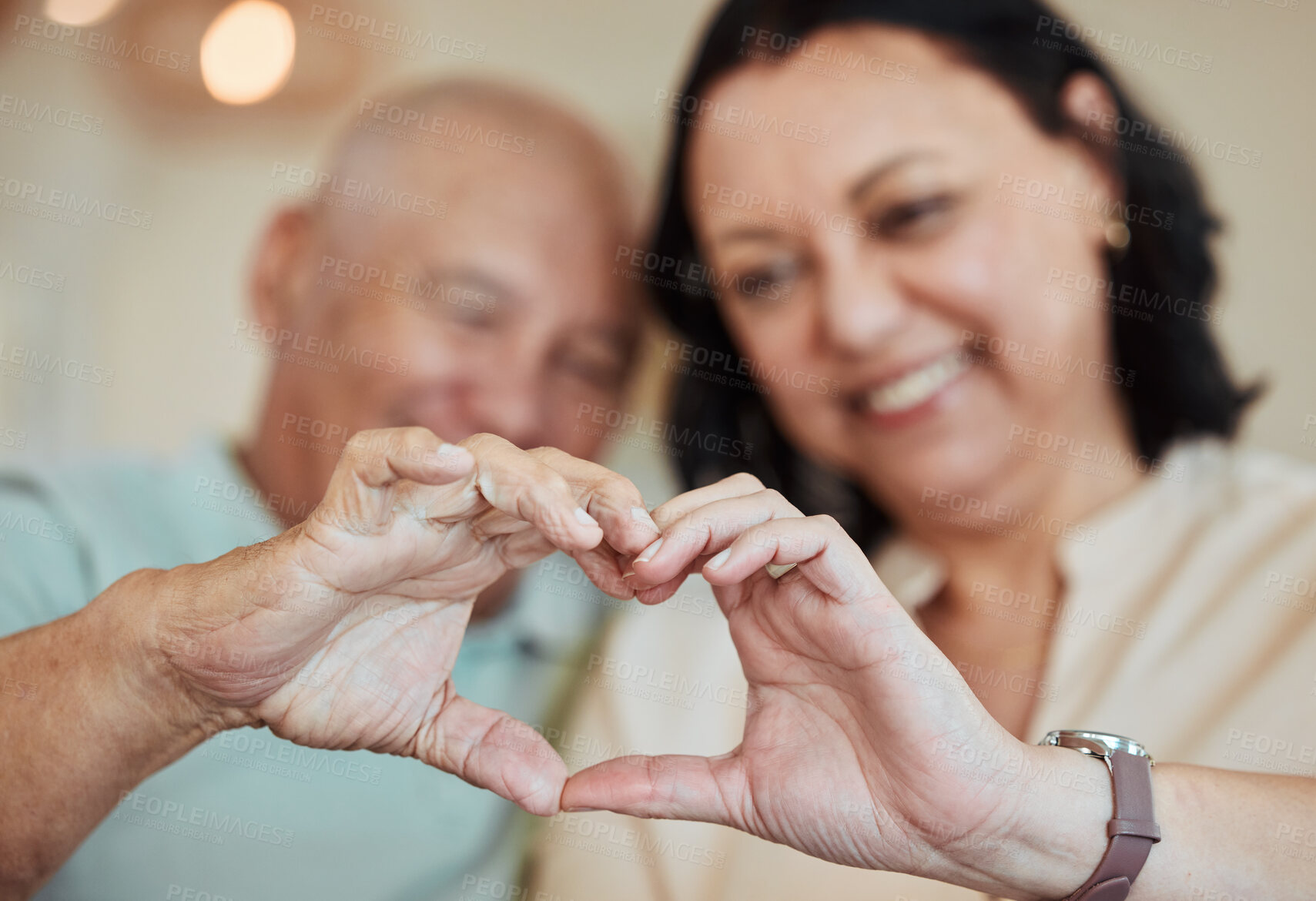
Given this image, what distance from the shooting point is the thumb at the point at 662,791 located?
91 centimetres

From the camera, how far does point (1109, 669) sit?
1414 millimetres

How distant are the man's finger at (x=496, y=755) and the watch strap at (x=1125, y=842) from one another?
1.72ft

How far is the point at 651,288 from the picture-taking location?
188 centimetres

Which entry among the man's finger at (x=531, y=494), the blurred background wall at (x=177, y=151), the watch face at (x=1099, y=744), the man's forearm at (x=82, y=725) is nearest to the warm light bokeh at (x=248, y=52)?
the blurred background wall at (x=177, y=151)

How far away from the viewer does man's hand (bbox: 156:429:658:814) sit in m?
0.81

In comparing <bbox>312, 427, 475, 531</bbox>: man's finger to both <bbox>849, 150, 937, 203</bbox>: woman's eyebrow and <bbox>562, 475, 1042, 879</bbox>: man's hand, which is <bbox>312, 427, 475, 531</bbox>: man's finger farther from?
<bbox>849, 150, 937, 203</bbox>: woman's eyebrow

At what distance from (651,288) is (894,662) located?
3.95ft

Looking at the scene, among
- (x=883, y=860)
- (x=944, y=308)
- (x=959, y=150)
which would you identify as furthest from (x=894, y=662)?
(x=959, y=150)

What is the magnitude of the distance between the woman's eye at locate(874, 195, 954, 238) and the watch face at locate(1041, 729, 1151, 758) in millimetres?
923

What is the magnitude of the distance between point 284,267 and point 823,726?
1542 mm

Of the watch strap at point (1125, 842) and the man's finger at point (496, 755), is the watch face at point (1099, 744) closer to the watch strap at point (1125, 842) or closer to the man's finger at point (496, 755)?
the watch strap at point (1125, 842)

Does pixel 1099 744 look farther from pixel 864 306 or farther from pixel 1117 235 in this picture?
pixel 1117 235

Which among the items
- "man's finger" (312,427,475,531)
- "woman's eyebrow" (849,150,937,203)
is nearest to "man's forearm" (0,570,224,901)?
"man's finger" (312,427,475,531)

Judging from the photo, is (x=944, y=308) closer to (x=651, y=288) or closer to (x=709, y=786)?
(x=651, y=288)
